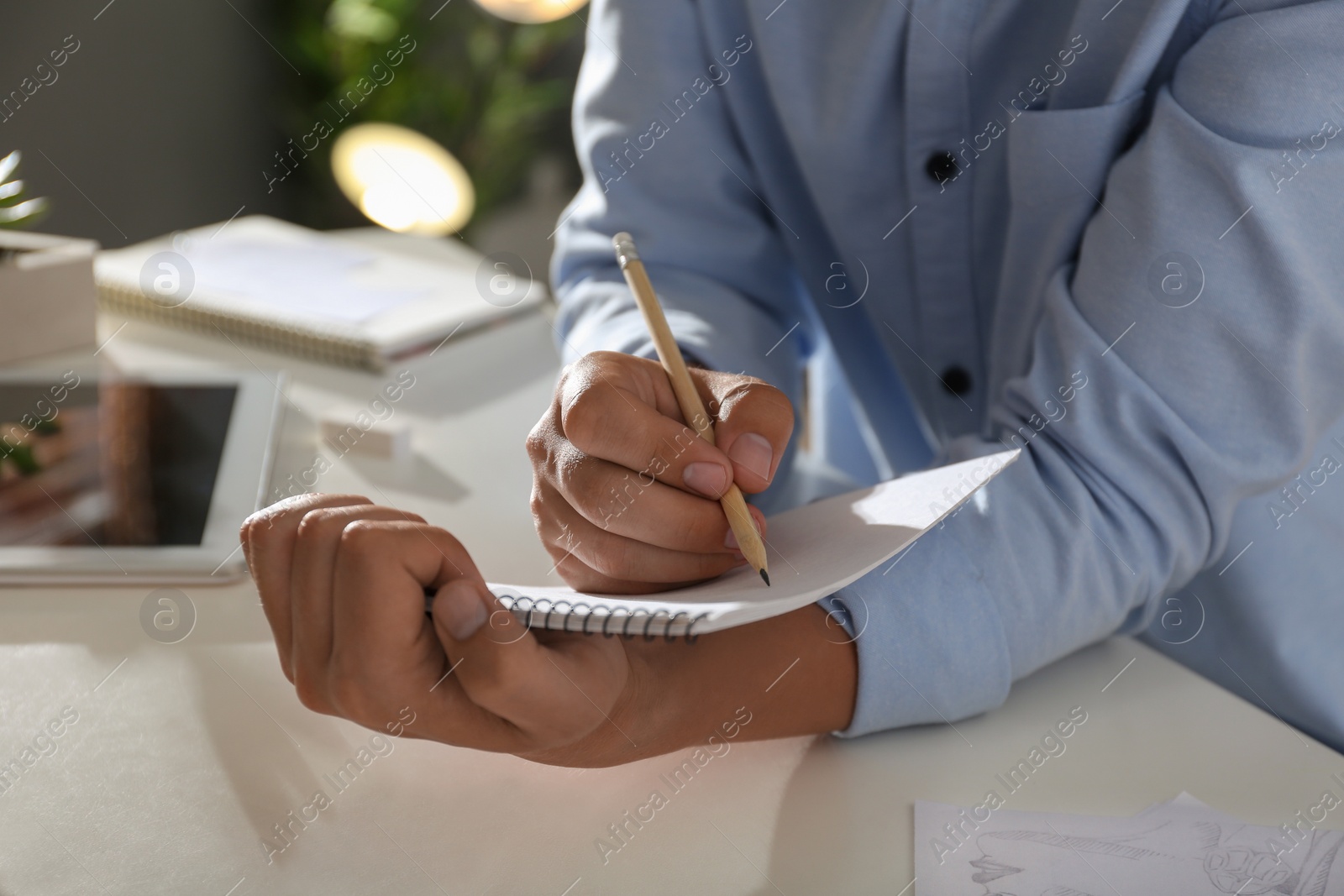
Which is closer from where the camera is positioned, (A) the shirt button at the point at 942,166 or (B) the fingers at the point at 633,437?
(B) the fingers at the point at 633,437

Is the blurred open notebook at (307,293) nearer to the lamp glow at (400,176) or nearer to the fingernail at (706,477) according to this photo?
the fingernail at (706,477)

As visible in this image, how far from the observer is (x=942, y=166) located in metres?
0.82

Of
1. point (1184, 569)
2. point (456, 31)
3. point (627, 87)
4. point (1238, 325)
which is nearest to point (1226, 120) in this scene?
point (1238, 325)

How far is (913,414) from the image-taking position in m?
1.02

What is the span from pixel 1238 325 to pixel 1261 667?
273mm

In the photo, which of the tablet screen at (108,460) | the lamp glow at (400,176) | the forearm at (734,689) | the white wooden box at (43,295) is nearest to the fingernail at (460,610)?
the forearm at (734,689)

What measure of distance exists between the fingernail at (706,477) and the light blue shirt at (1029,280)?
0.12 m

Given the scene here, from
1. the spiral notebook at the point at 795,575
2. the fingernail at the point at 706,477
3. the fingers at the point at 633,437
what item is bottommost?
the spiral notebook at the point at 795,575

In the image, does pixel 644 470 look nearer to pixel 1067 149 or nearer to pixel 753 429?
pixel 753 429

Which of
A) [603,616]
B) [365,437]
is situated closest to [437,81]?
[365,437]

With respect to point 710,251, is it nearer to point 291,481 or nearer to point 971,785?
point 291,481

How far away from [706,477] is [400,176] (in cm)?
212

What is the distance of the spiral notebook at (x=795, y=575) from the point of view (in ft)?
1.48

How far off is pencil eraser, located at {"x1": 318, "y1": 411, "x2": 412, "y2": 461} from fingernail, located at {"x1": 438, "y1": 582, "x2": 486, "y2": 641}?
1.50 ft
